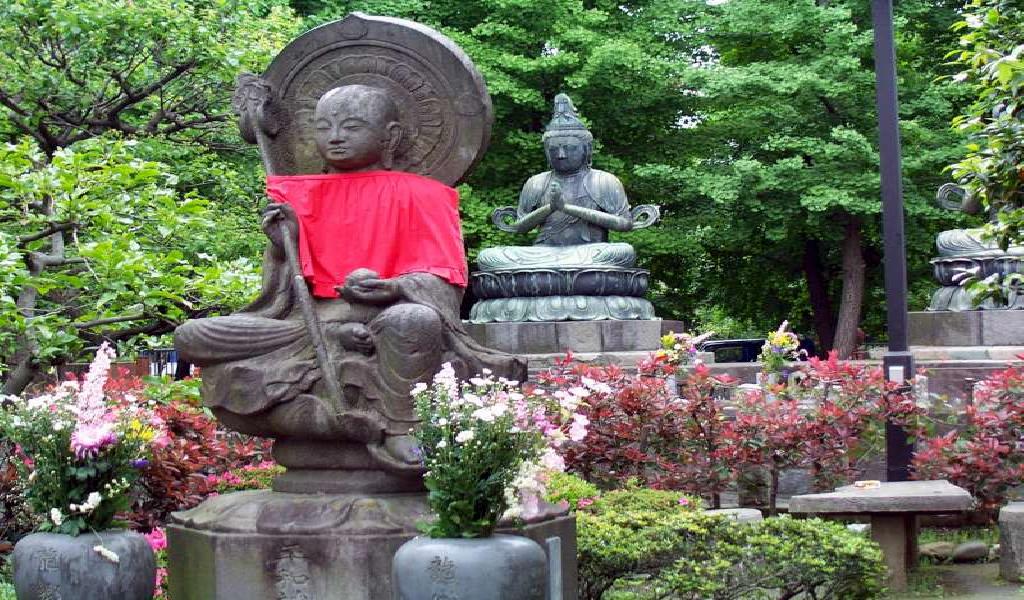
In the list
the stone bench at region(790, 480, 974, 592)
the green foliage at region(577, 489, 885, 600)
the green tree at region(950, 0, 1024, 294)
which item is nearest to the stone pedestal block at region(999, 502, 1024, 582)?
the stone bench at region(790, 480, 974, 592)

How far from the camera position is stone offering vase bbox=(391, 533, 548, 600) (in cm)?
471

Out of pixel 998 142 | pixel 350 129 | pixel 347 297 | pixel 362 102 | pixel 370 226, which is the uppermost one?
pixel 362 102

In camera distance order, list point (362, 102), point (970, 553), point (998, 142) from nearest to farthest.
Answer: point (998, 142) < point (362, 102) < point (970, 553)

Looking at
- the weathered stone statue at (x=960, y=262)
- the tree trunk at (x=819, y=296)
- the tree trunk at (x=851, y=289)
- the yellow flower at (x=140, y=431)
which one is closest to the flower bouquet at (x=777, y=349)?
the weathered stone statue at (x=960, y=262)

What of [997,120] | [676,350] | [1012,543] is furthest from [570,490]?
[676,350]

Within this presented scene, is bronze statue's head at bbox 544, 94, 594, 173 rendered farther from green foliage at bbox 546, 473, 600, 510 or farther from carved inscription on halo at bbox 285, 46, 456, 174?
carved inscription on halo at bbox 285, 46, 456, 174

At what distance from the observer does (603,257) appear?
14641 mm

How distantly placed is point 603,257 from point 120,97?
17.6 feet

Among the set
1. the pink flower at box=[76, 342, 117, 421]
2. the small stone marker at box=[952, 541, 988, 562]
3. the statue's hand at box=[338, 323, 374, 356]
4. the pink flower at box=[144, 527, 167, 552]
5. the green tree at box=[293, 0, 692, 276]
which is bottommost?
the small stone marker at box=[952, 541, 988, 562]

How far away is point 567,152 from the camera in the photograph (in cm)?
1587

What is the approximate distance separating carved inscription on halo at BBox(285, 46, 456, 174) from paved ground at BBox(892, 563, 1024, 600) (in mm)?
3691

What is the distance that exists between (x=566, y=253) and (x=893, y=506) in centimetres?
766

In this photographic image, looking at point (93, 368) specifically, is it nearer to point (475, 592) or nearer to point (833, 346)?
point (475, 592)

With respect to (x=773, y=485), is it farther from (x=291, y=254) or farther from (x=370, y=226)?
(x=291, y=254)
